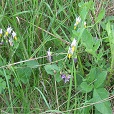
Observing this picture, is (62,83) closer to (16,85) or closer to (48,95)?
(48,95)


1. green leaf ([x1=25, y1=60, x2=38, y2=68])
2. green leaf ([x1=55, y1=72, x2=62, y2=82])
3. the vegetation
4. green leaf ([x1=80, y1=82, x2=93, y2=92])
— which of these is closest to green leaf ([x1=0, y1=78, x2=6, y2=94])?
the vegetation

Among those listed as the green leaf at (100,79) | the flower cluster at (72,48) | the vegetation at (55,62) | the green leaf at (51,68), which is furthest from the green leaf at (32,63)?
the green leaf at (100,79)

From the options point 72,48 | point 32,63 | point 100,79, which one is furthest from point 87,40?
point 32,63

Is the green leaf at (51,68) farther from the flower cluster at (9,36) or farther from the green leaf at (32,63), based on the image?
the flower cluster at (9,36)

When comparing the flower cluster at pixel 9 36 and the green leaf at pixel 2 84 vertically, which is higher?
the flower cluster at pixel 9 36

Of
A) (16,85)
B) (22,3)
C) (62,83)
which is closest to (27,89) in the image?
(16,85)

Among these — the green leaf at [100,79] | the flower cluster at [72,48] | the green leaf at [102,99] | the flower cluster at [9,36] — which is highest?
the flower cluster at [9,36]

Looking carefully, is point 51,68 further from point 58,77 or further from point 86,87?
point 86,87

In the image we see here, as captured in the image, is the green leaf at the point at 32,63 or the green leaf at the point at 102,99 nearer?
the green leaf at the point at 102,99
